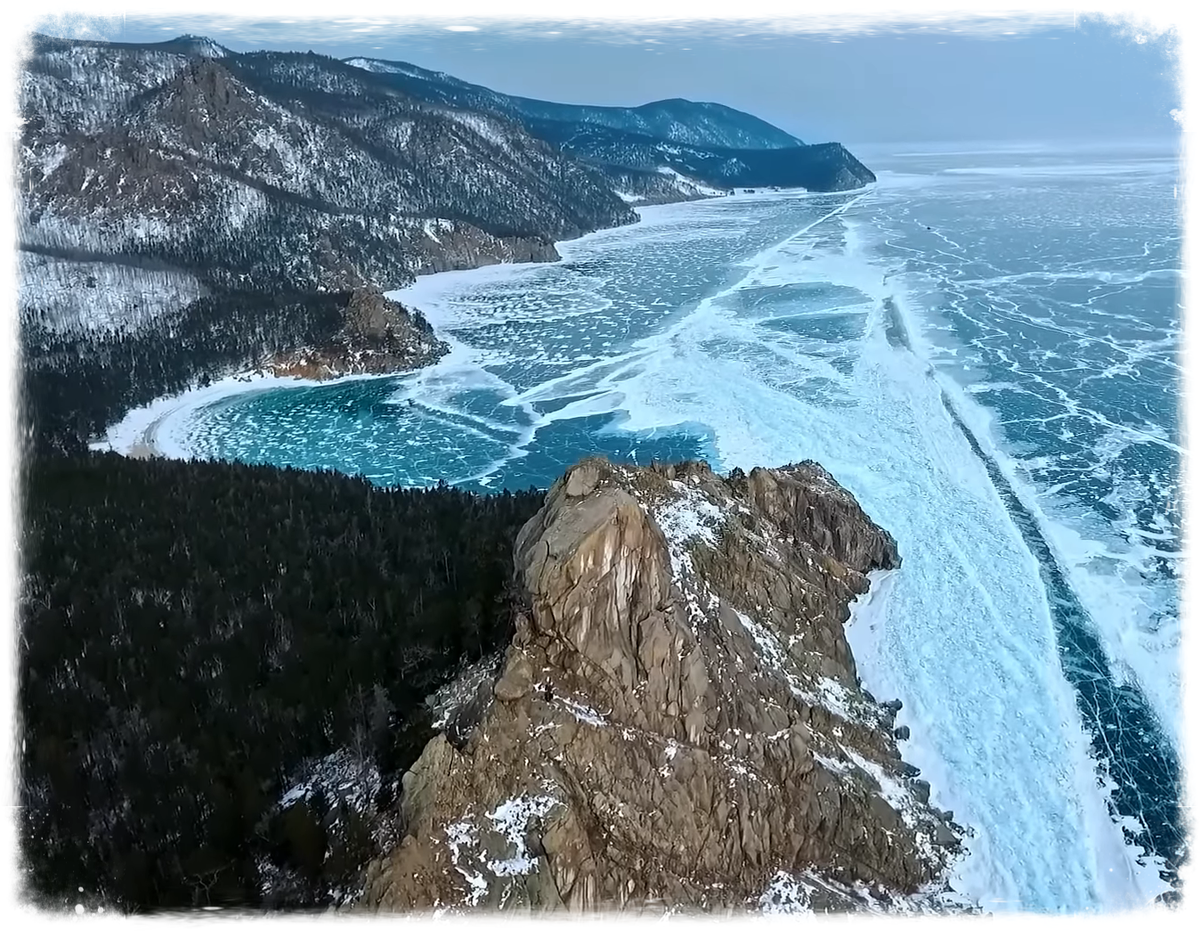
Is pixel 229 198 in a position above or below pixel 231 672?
above

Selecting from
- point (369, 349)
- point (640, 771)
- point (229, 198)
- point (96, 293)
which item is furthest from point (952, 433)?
point (229, 198)

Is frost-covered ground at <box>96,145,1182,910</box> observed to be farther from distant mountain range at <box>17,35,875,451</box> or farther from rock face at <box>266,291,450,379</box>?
distant mountain range at <box>17,35,875,451</box>

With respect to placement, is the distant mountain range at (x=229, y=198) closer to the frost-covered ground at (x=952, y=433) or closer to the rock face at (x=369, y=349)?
the rock face at (x=369, y=349)

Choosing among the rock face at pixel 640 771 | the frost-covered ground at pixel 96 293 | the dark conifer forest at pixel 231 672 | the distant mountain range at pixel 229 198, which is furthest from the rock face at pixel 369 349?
the rock face at pixel 640 771

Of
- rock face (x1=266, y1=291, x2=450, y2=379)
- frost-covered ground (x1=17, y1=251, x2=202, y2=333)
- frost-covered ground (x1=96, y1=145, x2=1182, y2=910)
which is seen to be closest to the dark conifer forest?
frost-covered ground (x1=96, y1=145, x2=1182, y2=910)

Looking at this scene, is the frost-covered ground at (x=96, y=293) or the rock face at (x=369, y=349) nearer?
the rock face at (x=369, y=349)

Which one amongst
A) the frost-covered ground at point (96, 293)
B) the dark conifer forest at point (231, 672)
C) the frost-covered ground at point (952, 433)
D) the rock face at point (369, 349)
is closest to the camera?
the dark conifer forest at point (231, 672)

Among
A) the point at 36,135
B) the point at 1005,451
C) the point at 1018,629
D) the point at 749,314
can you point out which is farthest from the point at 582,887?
the point at 36,135

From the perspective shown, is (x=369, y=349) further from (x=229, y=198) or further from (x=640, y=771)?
(x=229, y=198)
